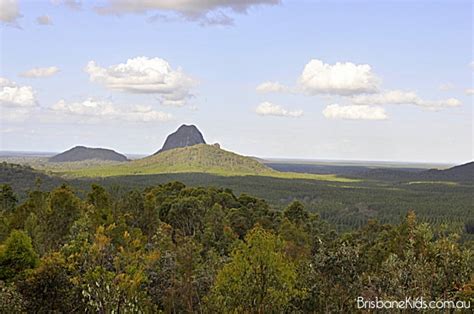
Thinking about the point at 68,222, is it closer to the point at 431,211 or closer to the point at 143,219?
the point at 143,219

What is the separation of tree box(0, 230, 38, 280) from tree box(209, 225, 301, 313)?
9.48 meters

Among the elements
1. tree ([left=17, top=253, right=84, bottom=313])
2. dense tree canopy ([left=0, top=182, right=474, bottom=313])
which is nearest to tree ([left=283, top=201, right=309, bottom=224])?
dense tree canopy ([left=0, top=182, right=474, bottom=313])

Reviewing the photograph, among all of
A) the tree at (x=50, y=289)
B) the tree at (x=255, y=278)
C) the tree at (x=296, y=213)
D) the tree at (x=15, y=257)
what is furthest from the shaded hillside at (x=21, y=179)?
the tree at (x=255, y=278)

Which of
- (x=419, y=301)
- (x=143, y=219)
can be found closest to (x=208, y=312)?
(x=419, y=301)

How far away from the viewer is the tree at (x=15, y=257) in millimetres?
24266

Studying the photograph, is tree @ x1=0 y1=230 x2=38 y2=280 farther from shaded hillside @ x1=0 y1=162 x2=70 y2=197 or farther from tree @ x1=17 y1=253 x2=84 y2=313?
shaded hillside @ x1=0 y1=162 x2=70 y2=197

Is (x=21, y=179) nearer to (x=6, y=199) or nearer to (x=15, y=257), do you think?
(x=6, y=199)

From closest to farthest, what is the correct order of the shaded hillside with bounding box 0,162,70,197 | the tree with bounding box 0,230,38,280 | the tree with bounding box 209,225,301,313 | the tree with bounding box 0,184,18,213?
the tree with bounding box 209,225,301,313 → the tree with bounding box 0,230,38,280 → the tree with bounding box 0,184,18,213 → the shaded hillside with bounding box 0,162,70,197

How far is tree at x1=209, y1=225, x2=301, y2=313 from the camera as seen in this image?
70.2ft

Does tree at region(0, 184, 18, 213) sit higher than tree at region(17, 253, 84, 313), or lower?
higher

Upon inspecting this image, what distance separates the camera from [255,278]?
21.6 metres

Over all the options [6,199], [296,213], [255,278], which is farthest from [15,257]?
[296,213]

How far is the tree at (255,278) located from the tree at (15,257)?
948cm

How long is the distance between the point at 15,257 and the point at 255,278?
11.4 meters
